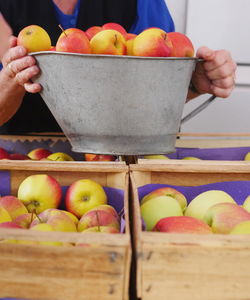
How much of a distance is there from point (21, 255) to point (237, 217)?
29 cm

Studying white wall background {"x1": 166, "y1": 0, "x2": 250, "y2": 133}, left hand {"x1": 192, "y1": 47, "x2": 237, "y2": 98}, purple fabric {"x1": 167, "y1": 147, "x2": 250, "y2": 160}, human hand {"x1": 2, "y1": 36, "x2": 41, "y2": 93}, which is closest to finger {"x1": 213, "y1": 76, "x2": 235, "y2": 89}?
left hand {"x1": 192, "y1": 47, "x2": 237, "y2": 98}

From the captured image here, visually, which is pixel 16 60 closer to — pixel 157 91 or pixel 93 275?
pixel 157 91

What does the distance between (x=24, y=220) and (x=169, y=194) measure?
0.70 ft

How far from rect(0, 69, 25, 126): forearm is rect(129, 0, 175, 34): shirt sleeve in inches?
18.7

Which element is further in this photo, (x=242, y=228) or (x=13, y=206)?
(x=13, y=206)

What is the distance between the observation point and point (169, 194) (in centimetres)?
60

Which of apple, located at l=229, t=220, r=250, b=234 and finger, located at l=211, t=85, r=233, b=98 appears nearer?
apple, located at l=229, t=220, r=250, b=234

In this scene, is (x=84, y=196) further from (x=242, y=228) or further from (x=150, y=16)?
(x=150, y=16)

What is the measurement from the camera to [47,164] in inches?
25.6

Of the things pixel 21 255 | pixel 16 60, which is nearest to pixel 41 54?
pixel 16 60

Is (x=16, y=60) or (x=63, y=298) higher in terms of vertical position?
(x=16, y=60)

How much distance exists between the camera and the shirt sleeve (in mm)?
Result: 1169

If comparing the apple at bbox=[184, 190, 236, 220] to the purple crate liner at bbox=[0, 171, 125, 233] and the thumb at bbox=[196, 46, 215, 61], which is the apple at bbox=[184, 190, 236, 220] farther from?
the thumb at bbox=[196, 46, 215, 61]

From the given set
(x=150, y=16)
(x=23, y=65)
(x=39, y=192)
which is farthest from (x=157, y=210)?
(x=150, y=16)
